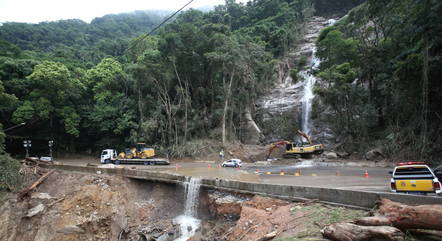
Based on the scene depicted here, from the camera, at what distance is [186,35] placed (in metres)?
33.0

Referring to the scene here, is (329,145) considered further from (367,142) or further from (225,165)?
(225,165)

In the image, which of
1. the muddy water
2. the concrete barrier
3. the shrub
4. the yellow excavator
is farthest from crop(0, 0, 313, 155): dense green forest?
the concrete barrier

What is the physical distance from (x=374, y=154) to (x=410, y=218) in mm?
20500

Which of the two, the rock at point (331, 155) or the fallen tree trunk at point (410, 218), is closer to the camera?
the fallen tree trunk at point (410, 218)

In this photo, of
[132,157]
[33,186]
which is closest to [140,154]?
[132,157]

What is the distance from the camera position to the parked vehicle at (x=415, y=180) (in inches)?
315

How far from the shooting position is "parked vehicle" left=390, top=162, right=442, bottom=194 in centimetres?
799

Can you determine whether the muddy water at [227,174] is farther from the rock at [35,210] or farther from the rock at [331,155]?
the rock at [331,155]

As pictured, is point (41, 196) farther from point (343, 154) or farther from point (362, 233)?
point (343, 154)

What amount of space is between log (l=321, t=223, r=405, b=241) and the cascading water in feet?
30.2

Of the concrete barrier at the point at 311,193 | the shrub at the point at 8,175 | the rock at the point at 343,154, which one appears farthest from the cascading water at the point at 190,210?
the rock at the point at 343,154

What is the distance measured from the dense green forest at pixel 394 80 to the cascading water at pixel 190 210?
16447 millimetres

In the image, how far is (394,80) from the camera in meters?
21.4

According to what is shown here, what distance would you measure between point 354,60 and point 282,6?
153ft
